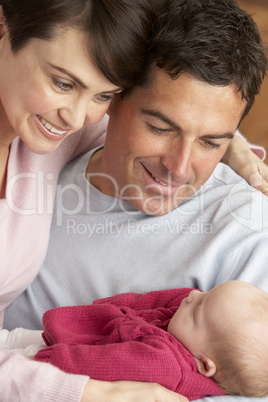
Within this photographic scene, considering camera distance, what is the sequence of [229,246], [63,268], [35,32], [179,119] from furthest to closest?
1. [63,268]
2. [229,246]
3. [179,119]
4. [35,32]

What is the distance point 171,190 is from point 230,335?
0.60 meters

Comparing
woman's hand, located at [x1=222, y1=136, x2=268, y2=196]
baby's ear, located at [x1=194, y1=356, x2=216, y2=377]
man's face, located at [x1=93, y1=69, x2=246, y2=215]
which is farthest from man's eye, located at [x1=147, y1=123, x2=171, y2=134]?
baby's ear, located at [x1=194, y1=356, x2=216, y2=377]

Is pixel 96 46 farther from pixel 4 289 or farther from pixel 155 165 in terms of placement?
pixel 4 289

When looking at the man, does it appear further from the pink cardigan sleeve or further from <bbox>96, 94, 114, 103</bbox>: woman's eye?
the pink cardigan sleeve

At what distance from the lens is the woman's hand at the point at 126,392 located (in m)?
1.29

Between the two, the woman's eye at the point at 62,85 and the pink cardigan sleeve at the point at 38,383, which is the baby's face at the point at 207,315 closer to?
the pink cardigan sleeve at the point at 38,383

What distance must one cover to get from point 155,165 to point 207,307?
556 mm

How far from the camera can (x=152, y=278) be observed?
1.77 meters

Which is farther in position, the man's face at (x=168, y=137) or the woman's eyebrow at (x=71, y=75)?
the man's face at (x=168, y=137)

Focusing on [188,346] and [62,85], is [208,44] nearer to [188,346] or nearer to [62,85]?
[62,85]

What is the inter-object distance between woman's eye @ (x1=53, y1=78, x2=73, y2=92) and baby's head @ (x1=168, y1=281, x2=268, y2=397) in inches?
29.7

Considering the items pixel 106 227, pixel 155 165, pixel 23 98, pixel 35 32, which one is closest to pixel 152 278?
pixel 106 227

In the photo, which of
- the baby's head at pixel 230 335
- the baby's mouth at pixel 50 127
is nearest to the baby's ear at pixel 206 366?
the baby's head at pixel 230 335

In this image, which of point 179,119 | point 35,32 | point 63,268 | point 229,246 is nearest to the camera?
point 35,32
